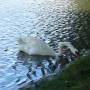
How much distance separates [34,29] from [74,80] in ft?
47.3

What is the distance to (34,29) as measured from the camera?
82.2ft

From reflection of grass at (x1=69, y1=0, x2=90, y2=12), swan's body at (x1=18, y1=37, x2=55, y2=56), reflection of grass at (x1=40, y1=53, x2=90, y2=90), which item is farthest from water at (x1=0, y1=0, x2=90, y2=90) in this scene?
reflection of grass at (x1=40, y1=53, x2=90, y2=90)

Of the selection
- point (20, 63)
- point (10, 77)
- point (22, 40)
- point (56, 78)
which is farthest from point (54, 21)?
point (56, 78)

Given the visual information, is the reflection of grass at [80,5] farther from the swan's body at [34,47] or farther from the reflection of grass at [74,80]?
the reflection of grass at [74,80]

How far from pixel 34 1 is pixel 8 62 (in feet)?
71.1

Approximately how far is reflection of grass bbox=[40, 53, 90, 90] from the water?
9.16 ft

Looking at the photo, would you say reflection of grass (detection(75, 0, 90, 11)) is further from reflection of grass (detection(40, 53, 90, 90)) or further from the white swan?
reflection of grass (detection(40, 53, 90, 90))

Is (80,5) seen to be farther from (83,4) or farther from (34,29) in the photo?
(34,29)

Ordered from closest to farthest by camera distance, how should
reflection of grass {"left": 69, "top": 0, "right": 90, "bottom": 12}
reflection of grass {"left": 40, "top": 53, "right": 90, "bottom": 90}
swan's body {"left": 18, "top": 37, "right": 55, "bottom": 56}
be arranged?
1. reflection of grass {"left": 40, "top": 53, "right": 90, "bottom": 90}
2. swan's body {"left": 18, "top": 37, "right": 55, "bottom": 56}
3. reflection of grass {"left": 69, "top": 0, "right": 90, "bottom": 12}

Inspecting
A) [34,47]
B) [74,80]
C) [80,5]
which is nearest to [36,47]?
[34,47]

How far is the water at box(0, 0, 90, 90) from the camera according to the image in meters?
16.2

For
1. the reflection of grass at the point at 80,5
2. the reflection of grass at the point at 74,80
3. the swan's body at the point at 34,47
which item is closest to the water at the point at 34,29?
the reflection of grass at the point at 80,5

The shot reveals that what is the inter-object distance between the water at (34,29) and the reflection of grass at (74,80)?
9.16ft

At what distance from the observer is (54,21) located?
27734mm
